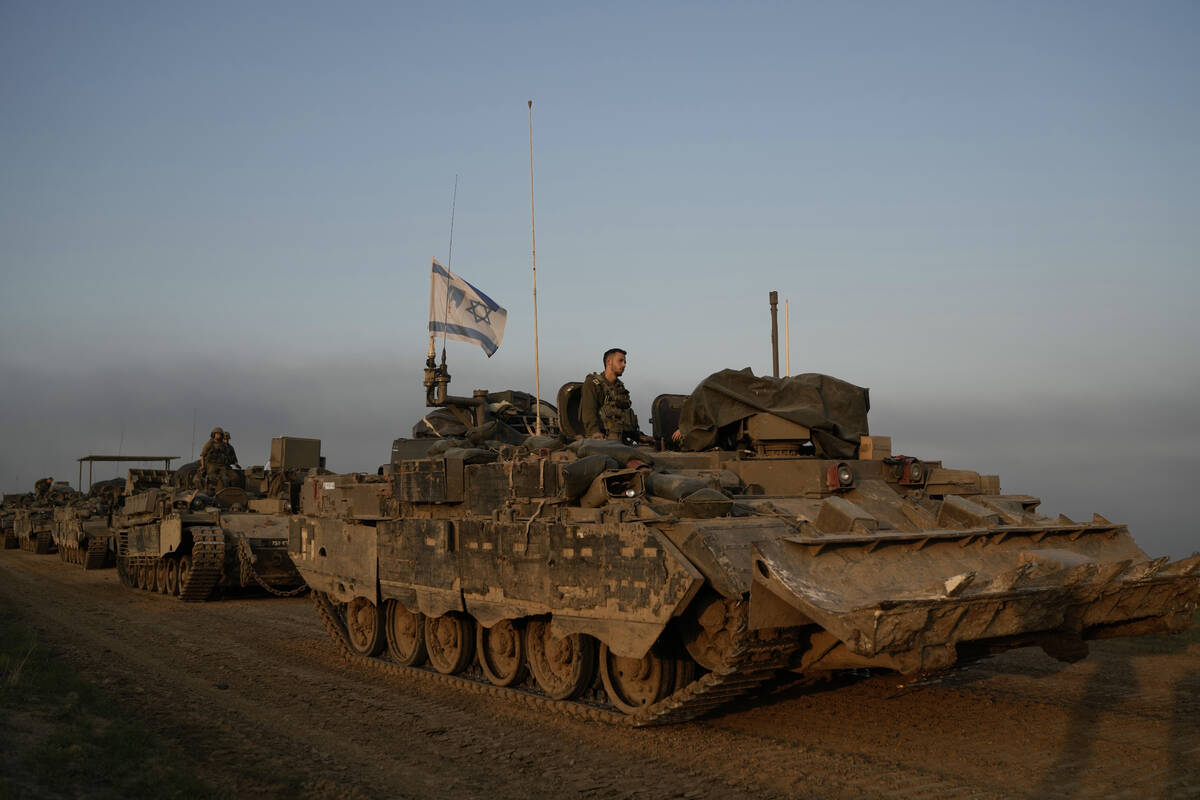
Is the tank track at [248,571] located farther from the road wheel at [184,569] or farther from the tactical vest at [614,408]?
the tactical vest at [614,408]

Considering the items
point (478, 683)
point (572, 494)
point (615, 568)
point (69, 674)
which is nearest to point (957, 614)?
point (615, 568)

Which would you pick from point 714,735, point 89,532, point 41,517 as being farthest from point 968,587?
point 41,517

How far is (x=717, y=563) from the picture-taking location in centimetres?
697

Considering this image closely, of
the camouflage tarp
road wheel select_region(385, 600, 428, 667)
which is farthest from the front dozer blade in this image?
road wheel select_region(385, 600, 428, 667)

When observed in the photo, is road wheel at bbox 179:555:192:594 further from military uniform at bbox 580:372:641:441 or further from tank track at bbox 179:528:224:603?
military uniform at bbox 580:372:641:441

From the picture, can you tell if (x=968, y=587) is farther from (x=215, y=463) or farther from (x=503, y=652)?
(x=215, y=463)

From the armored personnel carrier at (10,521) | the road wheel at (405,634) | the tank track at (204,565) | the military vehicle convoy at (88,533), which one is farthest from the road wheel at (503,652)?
the armored personnel carrier at (10,521)

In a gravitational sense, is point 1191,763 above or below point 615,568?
below

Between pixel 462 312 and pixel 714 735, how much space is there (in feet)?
28.2

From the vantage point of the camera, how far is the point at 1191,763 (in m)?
6.69

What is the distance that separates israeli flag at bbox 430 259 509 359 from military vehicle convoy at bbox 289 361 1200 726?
3298mm

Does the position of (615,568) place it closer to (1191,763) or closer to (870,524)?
(870,524)

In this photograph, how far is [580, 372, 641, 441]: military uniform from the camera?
1072cm

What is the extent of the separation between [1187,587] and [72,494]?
4128cm
